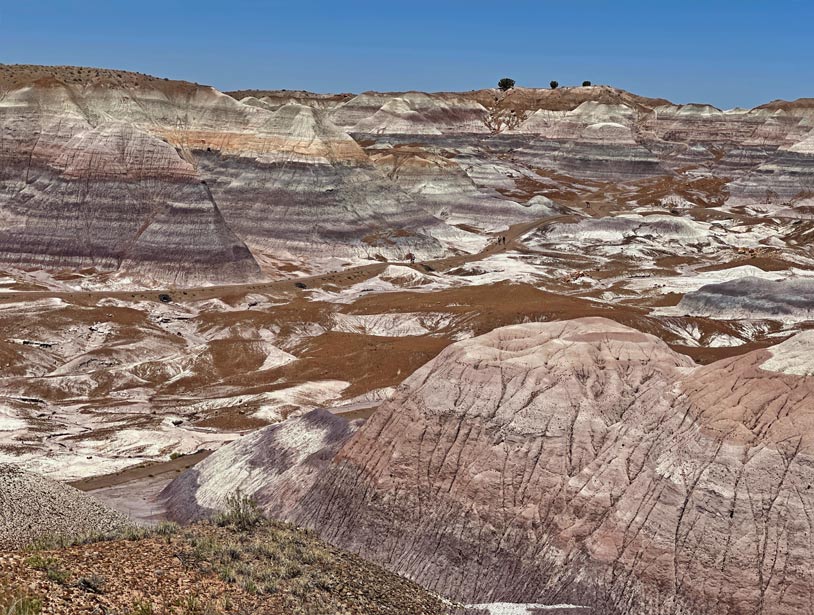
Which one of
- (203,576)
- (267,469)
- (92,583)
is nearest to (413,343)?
(267,469)

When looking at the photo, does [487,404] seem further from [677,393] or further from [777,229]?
[777,229]

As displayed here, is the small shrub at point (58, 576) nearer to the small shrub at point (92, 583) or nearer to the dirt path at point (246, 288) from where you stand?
the small shrub at point (92, 583)

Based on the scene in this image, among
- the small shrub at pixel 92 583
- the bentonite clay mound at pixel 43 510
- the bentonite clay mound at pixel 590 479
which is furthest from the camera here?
the bentonite clay mound at pixel 43 510

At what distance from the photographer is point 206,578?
18.3 m

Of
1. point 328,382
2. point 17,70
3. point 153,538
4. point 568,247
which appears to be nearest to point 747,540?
point 153,538

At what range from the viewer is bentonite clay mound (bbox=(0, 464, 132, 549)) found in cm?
2806

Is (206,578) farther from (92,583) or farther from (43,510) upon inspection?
(43,510)

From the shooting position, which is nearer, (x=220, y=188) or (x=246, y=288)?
(x=246, y=288)

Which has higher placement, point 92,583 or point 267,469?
point 92,583

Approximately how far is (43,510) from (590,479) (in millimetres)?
18595

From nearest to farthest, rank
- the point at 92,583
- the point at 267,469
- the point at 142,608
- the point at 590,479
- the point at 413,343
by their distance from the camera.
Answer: the point at 142,608 < the point at 92,583 < the point at 590,479 < the point at 267,469 < the point at 413,343

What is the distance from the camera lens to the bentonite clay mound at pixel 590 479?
80.4 feet

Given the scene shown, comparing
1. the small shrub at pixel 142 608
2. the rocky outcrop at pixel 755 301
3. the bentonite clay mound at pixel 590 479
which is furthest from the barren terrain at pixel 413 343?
the small shrub at pixel 142 608

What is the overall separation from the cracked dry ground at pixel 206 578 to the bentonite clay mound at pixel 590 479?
4.42 m
